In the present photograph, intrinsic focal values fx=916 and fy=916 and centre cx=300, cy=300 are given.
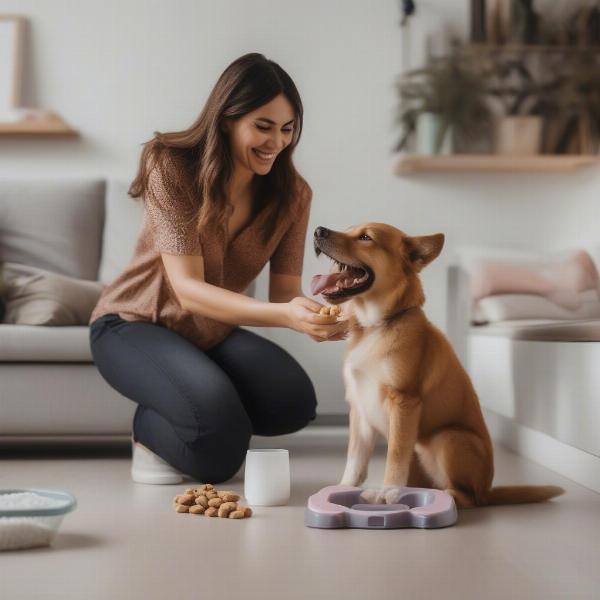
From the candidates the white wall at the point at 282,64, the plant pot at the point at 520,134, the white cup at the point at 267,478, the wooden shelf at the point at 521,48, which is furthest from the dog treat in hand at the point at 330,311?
the wooden shelf at the point at 521,48

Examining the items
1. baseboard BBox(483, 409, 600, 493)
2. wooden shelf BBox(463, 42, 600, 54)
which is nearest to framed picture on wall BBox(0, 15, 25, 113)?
wooden shelf BBox(463, 42, 600, 54)

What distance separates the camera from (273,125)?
2.07 meters

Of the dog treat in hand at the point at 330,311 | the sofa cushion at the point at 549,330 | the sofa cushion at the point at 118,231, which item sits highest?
the sofa cushion at the point at 118,231

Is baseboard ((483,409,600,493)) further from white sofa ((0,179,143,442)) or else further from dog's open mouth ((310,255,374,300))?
white sofa ((0,179,143,442))

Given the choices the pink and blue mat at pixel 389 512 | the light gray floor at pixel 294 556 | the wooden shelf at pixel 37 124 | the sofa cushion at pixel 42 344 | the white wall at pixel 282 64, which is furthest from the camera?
the white wall at pixel 282 64

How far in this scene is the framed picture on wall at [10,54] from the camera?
3.54 metres

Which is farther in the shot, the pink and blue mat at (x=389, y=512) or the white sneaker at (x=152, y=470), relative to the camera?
the white sneaker at (x=152, y=470)

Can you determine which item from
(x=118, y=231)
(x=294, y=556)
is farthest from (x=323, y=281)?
(x=118, y=231)

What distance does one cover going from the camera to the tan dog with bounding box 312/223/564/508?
73.4 inches

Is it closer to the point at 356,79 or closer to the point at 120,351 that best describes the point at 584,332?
the point at 120,351

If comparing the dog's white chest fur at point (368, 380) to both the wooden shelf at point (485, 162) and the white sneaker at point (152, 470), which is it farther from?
the wooden shelf at point (485, 162)

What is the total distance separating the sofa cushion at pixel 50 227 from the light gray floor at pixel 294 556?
1.18 m

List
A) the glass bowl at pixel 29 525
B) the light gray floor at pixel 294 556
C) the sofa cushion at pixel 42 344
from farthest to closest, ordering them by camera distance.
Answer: the sofa cushion at pixel 42 344, the glass bowl at pixel 29 525, the light gray floor at pixel 294 556

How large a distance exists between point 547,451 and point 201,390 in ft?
3.51
